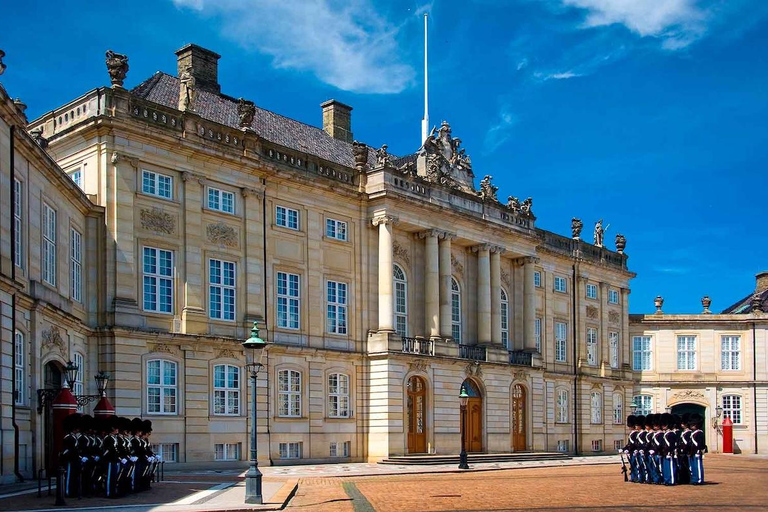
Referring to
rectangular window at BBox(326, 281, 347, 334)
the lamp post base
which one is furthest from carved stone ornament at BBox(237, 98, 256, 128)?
the lamp post base

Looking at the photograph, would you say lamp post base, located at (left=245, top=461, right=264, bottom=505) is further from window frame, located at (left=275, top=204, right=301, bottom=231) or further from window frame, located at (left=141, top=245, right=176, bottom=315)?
window frame, located at (left=275, top=204, right=301, bottom=231)

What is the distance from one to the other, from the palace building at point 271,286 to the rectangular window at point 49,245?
12 centimetres

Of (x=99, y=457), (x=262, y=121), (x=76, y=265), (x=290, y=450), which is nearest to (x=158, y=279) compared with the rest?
(x=76, y=265)

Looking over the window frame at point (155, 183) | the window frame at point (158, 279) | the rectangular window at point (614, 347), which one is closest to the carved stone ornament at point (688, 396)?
the rectangular window at point (614, 347)

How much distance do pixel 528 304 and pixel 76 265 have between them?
2810 cm

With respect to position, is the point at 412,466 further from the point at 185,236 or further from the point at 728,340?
the point at 728,340

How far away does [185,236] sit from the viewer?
38.3m

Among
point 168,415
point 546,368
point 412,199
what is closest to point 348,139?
point 412,199

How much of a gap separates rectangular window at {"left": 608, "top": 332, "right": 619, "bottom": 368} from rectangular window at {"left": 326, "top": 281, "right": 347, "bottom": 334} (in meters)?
26.6

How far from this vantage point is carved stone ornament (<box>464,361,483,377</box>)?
49875 millimetres

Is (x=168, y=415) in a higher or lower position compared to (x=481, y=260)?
lower

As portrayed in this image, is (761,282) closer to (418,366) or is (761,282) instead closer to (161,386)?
(418,366)

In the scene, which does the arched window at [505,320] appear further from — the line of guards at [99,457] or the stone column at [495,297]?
the line of guards at [99,457]

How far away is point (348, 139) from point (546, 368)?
56.1 feet
